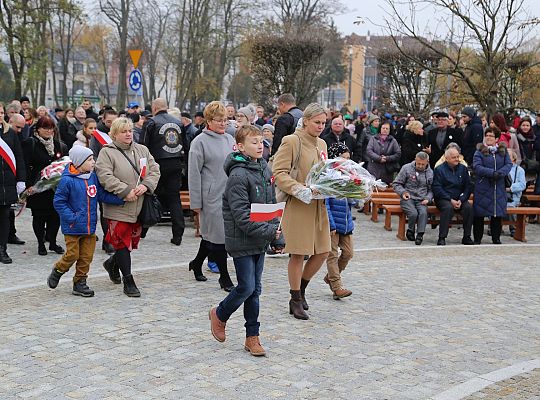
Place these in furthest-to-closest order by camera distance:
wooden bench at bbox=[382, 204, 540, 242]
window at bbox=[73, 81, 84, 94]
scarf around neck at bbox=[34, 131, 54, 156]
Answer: window at bbox=[73, 81, 84, 94] < wooden bench at bbox=[382, 204, 540, 242] < scarf around neck at bbox=[34, 131, 54, 156]

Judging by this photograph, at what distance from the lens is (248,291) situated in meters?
6.65

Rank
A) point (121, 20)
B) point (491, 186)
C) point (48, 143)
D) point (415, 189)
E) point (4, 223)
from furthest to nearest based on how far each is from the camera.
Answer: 1. point (121, 20)
2. point (415, 189)
3. point (491, 186)
4. point (48, 143)
5. point (4, 223)

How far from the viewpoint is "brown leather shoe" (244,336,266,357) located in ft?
22.0

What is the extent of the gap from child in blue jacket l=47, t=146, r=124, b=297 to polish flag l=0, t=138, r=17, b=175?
2.22 meters

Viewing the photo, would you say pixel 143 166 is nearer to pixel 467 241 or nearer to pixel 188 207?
pixel 188 207

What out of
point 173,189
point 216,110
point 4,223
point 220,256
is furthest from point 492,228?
point 4,223

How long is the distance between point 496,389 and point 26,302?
15.5 feet

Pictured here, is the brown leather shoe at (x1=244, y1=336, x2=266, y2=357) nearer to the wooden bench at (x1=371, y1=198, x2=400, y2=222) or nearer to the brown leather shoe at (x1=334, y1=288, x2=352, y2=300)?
the brown leather shoe at (x1=334, y1=288, x2=352, y2=300)

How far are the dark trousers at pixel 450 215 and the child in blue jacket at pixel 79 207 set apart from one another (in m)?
6.91

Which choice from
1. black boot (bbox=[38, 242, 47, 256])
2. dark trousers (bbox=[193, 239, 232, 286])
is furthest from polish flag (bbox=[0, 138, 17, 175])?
dark trousers (bbox=[193, 239, 232, 286])

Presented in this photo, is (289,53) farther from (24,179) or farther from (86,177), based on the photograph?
(86,177)

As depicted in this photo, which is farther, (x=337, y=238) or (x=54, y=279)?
(x=337, y=238)

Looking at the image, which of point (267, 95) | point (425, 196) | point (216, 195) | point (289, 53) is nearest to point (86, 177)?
point (216, 195)

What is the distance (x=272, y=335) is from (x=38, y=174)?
560cm
